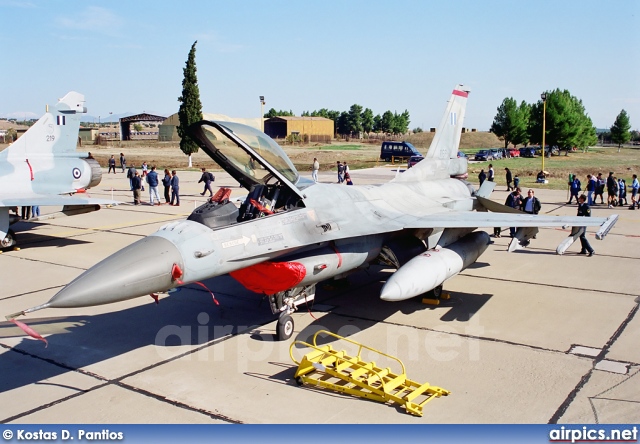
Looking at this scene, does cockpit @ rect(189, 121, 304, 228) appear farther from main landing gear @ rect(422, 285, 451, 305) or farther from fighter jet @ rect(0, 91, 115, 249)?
fighter jet @ rect(0, 91, 115, 249)

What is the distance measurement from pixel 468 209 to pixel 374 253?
14.4 feet

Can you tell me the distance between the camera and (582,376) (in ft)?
24.8

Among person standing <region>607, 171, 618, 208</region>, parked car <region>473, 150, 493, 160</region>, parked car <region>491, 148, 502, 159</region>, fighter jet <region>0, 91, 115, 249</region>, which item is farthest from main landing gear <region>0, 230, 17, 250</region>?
parked car <region>491, 148, 502, 159</region>

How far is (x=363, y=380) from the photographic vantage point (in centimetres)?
712

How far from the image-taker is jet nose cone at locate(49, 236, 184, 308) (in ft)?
20.6

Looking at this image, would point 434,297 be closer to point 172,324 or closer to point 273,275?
point 273,275

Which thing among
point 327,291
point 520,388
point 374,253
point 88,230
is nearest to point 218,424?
point 520,388

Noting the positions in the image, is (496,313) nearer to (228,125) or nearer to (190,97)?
(228,125)

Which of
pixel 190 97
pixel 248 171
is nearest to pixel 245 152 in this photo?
pixel 248 171

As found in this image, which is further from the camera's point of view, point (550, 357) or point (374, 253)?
point (374, 253)

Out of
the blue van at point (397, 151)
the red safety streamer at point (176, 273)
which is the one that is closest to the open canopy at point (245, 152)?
the red safety streamer at point (176, 273)

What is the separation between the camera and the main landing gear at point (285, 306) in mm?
8875

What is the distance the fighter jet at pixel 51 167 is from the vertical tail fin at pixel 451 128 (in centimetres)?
916

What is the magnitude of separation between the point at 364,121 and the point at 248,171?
130 meters
